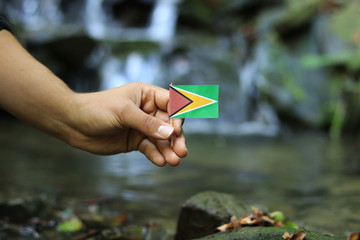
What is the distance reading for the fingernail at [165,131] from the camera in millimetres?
1643

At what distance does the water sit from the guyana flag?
1.53 metres

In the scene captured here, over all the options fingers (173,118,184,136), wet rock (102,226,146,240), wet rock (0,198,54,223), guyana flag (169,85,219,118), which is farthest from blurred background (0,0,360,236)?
guyana flag (169,85,219,118)

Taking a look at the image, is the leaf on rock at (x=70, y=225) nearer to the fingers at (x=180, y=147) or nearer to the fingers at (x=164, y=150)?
the fingers at (x=164, y=150)

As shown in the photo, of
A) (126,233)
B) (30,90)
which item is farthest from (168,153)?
(126,233)

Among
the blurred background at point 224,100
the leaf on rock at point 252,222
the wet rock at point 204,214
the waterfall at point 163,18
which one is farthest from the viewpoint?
the waterfall at point 163,18

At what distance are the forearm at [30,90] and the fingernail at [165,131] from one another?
1.63 ft

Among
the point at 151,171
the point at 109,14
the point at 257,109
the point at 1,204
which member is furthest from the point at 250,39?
the point at 1,204

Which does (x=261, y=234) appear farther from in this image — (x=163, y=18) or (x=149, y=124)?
(x=163, y=18)

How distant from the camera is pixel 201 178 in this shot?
14.9ft

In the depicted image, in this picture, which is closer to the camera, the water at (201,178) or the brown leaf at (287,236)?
the brown leaf at (287,236)

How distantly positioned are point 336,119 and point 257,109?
2.71 metres

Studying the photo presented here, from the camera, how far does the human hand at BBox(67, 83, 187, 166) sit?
1.69 metres

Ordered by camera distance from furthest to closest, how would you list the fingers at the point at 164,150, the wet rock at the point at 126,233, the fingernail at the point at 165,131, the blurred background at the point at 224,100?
the blurred background at the point at 224,100 < the wet rock at the point at 126,233 < the fingers at the point at 164,150 < the fingernail at the point at 165,131

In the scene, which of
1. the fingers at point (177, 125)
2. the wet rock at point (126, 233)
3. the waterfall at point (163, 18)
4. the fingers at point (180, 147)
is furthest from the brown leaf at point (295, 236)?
the waterfall at point (163, 18)
